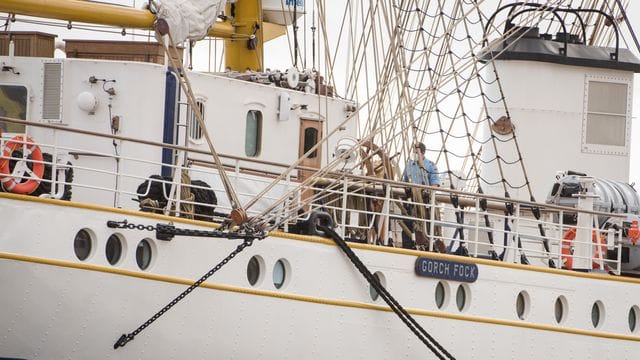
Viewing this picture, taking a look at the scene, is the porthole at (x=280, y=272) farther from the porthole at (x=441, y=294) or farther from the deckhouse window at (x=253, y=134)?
the deckhouse window at (x=253, y=134)

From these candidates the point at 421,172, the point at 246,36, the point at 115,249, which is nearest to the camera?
the point at 115,249

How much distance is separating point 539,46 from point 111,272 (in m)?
11.1

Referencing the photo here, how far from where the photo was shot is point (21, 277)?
57.3ft

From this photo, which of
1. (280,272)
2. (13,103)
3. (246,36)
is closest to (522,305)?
(280,272)

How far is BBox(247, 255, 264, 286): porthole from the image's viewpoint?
19.2 m

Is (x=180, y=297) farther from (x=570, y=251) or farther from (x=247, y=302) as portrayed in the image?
(x=570, y=251)

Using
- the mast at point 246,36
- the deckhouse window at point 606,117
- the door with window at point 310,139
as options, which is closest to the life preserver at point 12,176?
the door with window at point 310,139

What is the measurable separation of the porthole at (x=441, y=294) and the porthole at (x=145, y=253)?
438 centimetres

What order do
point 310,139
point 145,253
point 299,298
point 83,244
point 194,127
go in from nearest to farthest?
point 83,244 → point 145,253 → point 299,298 → point 194,127 → point 310,139

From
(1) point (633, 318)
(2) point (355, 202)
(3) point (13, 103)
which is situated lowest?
(1) point (633, 318)

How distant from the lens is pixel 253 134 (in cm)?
2253

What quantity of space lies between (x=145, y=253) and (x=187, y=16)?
12.4ft

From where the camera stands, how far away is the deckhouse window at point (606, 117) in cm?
2681

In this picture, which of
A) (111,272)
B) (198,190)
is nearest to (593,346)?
(198,190)
